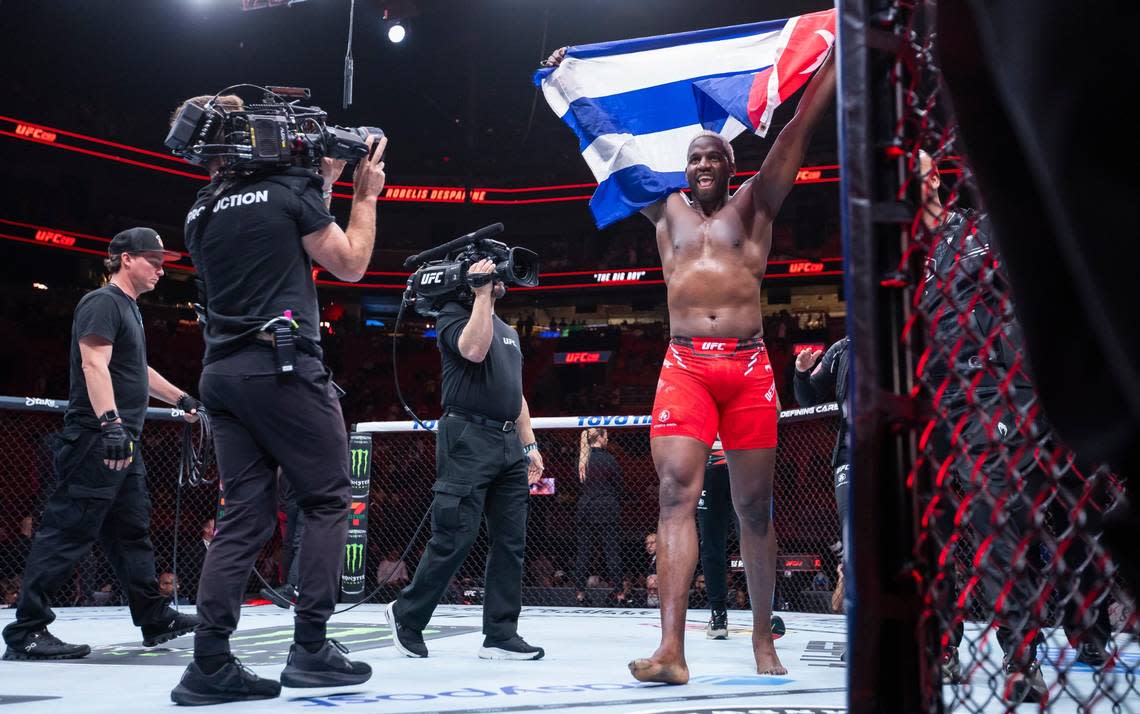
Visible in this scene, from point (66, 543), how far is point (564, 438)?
8.00m

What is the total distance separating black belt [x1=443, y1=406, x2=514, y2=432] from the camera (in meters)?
3.56

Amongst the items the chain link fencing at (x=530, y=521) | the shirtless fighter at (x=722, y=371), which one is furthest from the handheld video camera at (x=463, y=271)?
the chain link fencing at (x=530, y=521)

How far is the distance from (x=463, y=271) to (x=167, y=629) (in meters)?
1.87

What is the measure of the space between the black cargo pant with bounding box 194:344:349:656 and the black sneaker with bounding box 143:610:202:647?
132 cm

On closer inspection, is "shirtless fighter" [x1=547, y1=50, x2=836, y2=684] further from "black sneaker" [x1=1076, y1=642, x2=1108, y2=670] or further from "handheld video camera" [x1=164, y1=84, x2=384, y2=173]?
"handheld video camera" [x1=164, y1=84, x2=384, y2=173]

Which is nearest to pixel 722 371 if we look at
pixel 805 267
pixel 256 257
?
pixel 256 257

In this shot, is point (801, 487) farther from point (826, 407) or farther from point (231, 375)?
point (231, 375)

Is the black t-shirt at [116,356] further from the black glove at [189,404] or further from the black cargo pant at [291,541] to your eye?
the black cargo pant at [291,541]

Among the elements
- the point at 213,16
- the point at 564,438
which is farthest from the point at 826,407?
the point at 213,16

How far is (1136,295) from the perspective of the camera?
1.67 ft

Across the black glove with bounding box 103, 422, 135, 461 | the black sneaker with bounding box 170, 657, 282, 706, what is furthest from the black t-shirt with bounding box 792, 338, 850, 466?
the black glove with bounding box 103, 422, 135, 461

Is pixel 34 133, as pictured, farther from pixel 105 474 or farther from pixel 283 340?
pixel 283 340

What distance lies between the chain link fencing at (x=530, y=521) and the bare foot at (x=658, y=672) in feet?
9.54

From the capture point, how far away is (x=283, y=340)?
2488 millimetres
